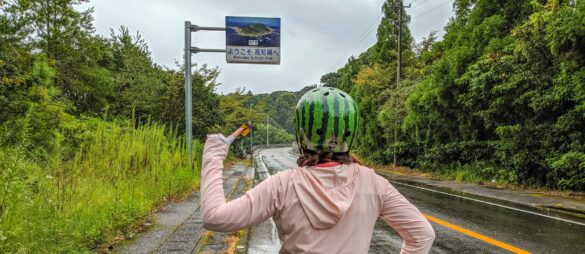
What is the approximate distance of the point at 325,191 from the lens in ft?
5.17

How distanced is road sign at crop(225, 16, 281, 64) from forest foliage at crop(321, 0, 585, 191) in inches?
339

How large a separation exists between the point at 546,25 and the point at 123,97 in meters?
18.8

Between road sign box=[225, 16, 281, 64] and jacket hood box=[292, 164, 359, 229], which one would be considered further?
road sign box=[225, 16, 281, 64]

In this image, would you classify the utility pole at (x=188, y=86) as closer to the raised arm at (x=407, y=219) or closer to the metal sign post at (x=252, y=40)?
the metal sign post at (x=252, y=40)

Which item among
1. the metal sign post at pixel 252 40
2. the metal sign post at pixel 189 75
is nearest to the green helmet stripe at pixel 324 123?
the metal sign post at pixel 189 75

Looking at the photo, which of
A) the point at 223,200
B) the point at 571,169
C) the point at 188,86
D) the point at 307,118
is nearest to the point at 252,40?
the point at 188,86

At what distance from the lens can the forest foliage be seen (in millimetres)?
14500

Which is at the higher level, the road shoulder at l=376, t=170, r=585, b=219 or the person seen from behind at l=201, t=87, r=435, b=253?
the person seen from behind at l=201, t=87, r=435, b=253

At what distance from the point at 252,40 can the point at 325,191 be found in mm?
13854

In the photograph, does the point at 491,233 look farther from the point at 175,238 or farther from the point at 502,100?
the point at 502,100

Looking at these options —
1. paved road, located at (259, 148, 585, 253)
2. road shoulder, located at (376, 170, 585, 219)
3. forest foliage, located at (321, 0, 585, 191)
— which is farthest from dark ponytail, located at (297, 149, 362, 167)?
forest foliage, located at (321, 0, 585, 191)

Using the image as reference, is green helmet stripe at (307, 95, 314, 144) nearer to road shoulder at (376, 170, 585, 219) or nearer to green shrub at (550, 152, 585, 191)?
road shoulder at (376, 170, 585, 219)

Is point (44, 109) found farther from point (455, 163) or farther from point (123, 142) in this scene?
point (455, 163)

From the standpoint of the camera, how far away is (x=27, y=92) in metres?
10.1
